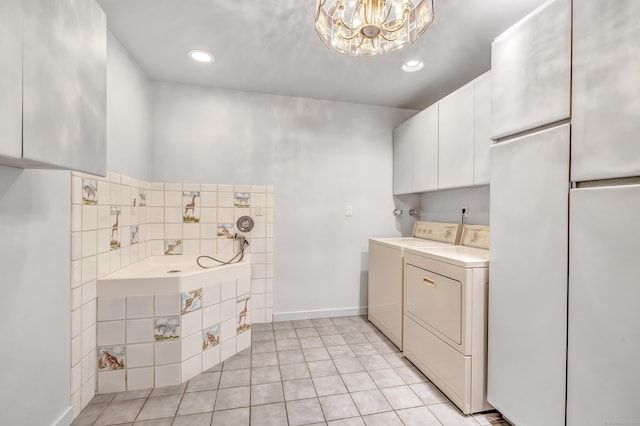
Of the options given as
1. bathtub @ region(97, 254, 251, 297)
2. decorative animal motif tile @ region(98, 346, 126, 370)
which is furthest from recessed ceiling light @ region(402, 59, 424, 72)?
decorative animal motif tile @ region(98, 346, 126, 370)

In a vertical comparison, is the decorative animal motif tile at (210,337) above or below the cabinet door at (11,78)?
below

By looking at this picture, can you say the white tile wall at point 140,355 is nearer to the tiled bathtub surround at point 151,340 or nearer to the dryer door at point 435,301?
the tiled bathtub surround at point 151,340

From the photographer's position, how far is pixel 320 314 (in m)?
2.85

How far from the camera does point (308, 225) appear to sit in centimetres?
283

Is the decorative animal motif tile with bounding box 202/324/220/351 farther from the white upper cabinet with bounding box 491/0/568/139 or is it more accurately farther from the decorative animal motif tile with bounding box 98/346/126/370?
the white upper cabinet with bounding box 491/0/568/139

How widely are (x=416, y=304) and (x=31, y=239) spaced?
2.11m

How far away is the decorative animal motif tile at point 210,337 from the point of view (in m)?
1.92

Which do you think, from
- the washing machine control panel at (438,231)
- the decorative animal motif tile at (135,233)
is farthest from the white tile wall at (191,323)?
the washing machine control panel at (438,231)

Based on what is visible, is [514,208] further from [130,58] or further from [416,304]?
[130,58]

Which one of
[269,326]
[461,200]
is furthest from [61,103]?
[461,200]

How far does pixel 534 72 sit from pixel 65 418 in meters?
2.74

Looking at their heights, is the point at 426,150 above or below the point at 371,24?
below

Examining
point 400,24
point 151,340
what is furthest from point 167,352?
point 400,24

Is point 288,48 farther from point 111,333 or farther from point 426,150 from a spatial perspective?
point 111,333
